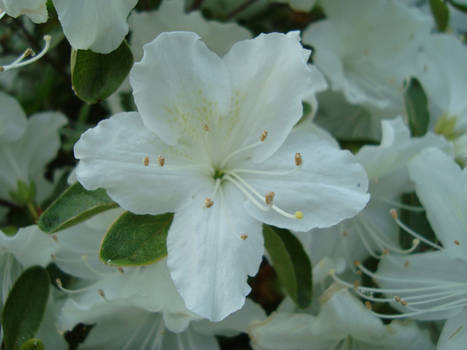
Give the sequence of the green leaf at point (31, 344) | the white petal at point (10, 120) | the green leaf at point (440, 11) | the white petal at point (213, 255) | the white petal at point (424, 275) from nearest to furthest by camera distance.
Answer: the white petal at point (213, 255) < the green leaf at point (31, 344) < the white petal at point (424, 275) < the white petal at point (10, 120) < the green leaf at point (440, 11)

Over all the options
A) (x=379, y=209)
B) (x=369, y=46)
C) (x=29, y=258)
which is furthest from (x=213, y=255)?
(x=369, y=46)

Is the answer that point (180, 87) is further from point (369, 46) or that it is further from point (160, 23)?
point (369, 46)

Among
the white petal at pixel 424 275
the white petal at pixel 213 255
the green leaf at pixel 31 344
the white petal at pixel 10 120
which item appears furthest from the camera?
the white petal at pixel 10 120

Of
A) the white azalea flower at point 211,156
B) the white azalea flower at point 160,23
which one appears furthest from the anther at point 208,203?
the white azalea flower at point 160,23

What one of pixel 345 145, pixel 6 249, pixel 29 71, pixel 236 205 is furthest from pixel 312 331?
pixel 29 71

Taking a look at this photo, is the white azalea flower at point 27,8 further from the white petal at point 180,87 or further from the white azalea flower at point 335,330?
the white azalea flower at point 335,330

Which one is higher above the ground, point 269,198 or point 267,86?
point 267,86

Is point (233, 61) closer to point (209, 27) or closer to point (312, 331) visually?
point (209, 27)
